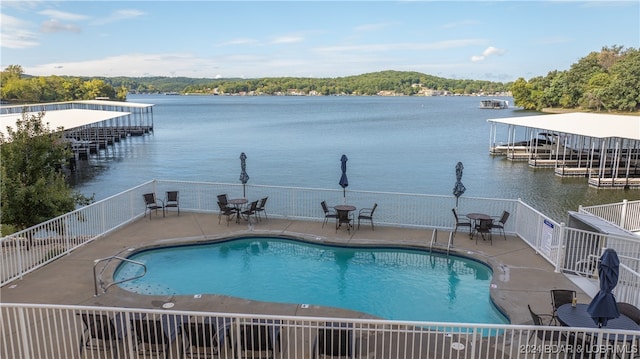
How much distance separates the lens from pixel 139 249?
1252 centimetres

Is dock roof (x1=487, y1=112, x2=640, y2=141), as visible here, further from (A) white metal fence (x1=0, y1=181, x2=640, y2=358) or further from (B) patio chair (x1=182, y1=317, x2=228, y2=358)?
(B) patio chair (x1=182, y1=317, x2=228, y2=358)

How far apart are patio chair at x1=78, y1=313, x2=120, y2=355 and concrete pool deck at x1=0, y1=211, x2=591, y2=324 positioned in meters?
1.70

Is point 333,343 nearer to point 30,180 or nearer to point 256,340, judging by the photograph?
point 256,340

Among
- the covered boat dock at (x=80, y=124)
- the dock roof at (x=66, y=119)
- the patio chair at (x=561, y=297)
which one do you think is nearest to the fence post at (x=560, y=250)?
the patio chair at (x=561, y=297)

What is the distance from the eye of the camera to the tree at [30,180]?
12039 millimetres

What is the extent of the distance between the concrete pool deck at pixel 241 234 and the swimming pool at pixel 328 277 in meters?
0.33

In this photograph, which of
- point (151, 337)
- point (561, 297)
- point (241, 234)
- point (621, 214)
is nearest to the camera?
point (151, 337)

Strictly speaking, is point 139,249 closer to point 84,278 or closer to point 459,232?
point 84,278

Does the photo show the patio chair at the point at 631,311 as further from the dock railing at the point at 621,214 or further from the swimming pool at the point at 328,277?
the dock railing at the point at 621,214

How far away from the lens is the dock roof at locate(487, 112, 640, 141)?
3039 cm

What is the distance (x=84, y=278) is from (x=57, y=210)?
11.9 ft

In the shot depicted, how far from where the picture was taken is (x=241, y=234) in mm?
13891

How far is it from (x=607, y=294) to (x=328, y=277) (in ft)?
22.5

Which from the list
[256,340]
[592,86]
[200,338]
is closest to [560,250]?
[256,340]
